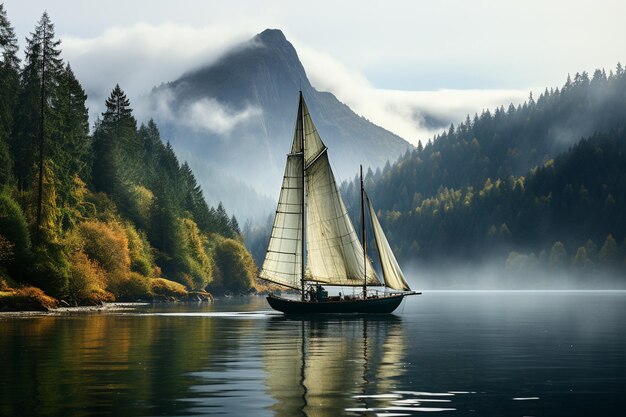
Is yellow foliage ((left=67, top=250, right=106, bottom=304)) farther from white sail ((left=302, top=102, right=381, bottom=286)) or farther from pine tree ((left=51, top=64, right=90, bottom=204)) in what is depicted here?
white sail ((left=302, top=102, right=381, bottom=286))

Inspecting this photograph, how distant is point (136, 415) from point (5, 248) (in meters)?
80.3

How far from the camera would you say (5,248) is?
102m

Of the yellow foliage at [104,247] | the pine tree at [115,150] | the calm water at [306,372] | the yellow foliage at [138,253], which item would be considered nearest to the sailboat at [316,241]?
the calm water at [306,372]

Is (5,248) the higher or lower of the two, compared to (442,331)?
higher

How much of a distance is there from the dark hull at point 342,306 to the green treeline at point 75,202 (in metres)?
27.2

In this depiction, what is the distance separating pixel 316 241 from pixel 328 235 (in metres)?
1.49

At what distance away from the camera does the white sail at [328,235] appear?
3718 inches

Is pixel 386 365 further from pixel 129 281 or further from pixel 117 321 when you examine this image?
pixel 129 281

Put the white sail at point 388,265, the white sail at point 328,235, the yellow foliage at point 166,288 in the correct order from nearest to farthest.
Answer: the white sail at point 388,265 → the white sail at point 328,235 → the yellow foliage at point 166,288

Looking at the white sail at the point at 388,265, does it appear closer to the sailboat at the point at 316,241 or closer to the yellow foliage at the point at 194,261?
the sailboat at the point at 316,241


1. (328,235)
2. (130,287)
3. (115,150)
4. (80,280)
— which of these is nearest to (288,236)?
(328,235)

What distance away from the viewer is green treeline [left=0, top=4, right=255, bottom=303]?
108 metres

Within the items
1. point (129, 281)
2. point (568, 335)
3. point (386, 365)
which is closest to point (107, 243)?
point (129, 281)

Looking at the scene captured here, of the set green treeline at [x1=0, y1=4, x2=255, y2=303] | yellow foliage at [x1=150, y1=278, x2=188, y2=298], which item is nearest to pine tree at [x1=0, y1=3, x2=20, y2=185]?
green treeline at [x1=0, y1=4, x2=255, y2=303]
